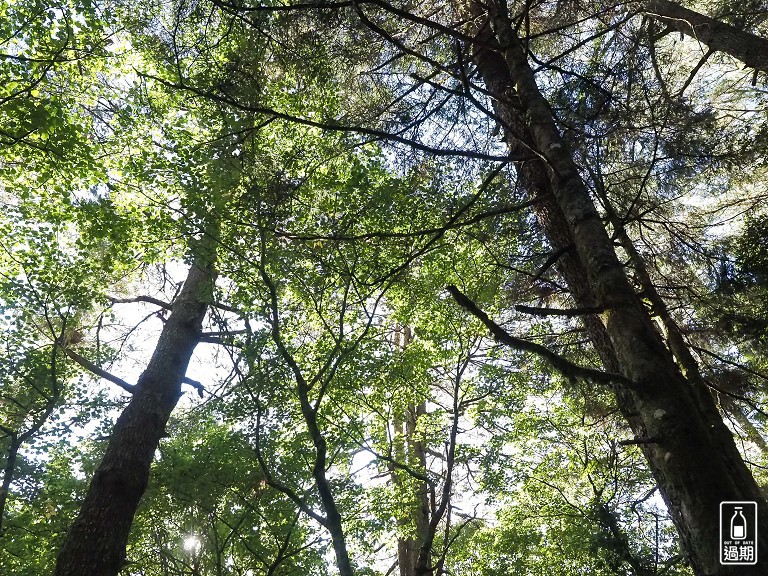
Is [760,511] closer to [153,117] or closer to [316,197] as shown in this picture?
[316,197]

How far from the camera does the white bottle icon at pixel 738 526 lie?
64.7 inches

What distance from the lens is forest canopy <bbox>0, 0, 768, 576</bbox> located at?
4.95 meters

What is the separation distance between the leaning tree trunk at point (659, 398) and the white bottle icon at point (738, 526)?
0.05 meters

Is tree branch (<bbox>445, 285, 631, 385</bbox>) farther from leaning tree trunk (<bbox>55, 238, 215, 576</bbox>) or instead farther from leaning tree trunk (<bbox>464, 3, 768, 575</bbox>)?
leaning tree trunk (<bbox>55, 238, 215, 576</bbox>)

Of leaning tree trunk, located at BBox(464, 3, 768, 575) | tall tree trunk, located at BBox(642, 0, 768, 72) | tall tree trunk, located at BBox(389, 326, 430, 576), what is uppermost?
tall tree trunk, located at BBox(642, 0, 768, 72)

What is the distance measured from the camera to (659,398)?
2.01m

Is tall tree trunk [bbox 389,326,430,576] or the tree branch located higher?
tall tree trunk [bbox 389,326,430,576]

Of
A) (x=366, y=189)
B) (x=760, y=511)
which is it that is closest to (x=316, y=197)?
(x=366, y=189)

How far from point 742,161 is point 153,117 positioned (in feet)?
30.6
